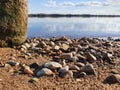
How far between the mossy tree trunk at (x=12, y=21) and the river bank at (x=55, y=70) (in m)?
0.41

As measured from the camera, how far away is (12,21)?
515 inches

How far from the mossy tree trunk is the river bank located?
41cm

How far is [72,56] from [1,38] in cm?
261

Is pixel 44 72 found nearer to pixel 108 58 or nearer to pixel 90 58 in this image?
pixel 90 58

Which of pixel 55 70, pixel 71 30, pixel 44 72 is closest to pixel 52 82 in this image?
pixel 44 72

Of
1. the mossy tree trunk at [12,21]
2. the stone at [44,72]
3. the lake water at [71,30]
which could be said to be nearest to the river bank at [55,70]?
the stone at [44,72]

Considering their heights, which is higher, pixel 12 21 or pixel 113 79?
pixel 12 21

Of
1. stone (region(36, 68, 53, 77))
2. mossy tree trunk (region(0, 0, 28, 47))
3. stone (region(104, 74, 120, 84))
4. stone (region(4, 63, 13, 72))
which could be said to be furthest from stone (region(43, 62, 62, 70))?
mossy tree trunk (region(0, 0, 28, 47))

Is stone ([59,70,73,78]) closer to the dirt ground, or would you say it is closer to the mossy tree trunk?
the dirt ground

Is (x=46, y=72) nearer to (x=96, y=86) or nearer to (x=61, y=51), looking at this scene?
(x=96, y=86)

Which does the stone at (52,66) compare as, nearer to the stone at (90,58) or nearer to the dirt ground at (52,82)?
the dirt ground at (52,82)

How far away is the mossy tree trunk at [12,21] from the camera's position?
13.0m

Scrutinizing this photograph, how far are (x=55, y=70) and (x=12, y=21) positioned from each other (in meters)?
3.35

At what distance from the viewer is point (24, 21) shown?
13484mm
